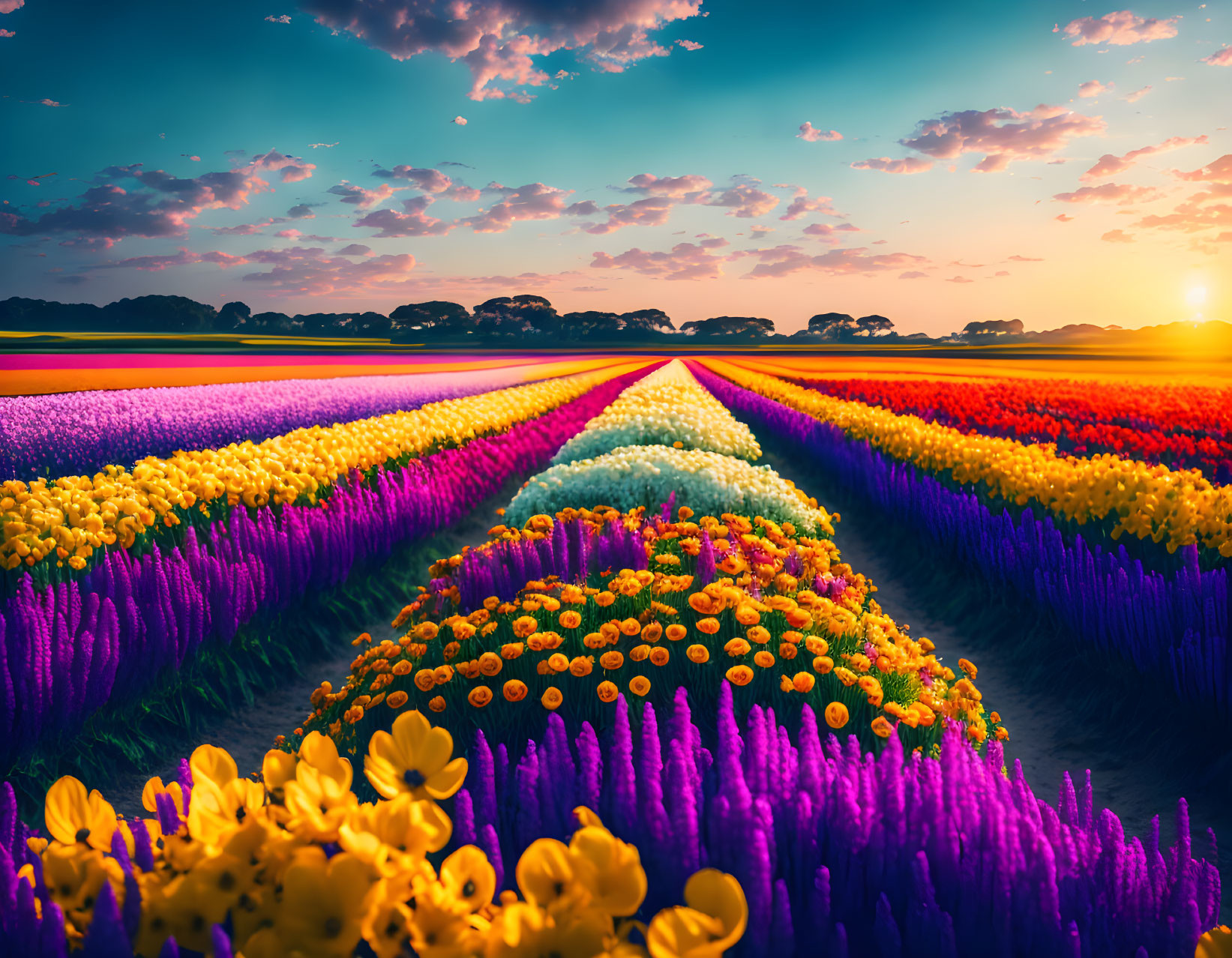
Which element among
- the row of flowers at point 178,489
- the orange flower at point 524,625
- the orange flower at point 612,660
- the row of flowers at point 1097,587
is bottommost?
the row of flowers at point 1097,587

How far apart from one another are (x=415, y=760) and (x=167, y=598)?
335cm

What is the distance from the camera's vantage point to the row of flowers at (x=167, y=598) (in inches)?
127

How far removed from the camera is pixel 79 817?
1110 mm

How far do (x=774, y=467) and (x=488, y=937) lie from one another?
41.8 ft

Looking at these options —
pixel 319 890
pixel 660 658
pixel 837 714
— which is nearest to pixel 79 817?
pixel 319 890

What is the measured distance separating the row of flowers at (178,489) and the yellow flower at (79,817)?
11.4 feet

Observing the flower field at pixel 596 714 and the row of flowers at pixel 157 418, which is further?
the row of flowers at pixel 157 418

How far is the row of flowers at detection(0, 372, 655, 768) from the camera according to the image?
3.22 metres

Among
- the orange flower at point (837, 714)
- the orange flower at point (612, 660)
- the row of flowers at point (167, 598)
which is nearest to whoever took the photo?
the orange flower at point (837, 714)

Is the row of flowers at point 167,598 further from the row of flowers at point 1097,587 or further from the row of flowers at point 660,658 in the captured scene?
the row of flowers at point 1097,587

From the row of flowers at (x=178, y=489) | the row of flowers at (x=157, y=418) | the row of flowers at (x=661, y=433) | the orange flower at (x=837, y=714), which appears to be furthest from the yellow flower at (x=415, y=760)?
the row of flowers at (x=157, y=418)

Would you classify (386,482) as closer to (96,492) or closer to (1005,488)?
(96,492)

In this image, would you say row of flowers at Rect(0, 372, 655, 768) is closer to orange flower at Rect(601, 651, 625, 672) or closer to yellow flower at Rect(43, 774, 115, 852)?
orange flower at Rect(601, 651, 625, 672)

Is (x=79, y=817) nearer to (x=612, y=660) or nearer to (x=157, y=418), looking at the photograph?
(x=612, y=660)
